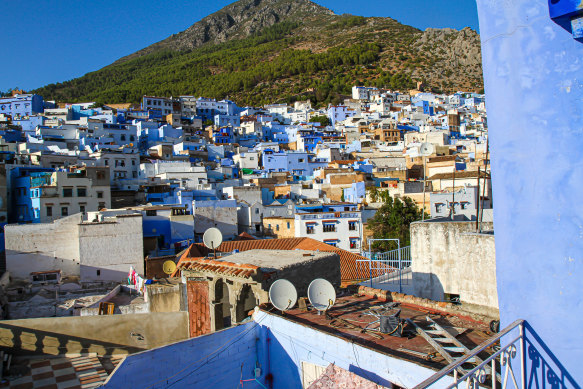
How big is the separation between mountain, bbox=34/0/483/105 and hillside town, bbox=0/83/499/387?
24.7 meters

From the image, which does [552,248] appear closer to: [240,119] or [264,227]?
[264,227]

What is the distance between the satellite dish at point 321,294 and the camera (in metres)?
7.72

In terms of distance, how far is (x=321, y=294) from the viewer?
782 cm

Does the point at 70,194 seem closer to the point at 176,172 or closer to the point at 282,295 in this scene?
the point at 176,172

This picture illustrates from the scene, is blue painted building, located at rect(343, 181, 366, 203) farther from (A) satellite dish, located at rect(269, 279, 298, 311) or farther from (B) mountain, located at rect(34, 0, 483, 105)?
(B) mountain, located at rect(34, 0, 483, 105)

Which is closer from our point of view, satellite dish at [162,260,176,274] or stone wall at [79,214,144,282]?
satellite dish at [162,260,176,274]

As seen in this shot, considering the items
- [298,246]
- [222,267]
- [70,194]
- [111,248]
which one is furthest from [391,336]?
[70,194]

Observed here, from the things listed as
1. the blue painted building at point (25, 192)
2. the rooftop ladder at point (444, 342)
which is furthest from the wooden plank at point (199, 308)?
the blue painted building at point (25, 192)

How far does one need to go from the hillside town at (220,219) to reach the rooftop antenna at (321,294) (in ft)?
1.87

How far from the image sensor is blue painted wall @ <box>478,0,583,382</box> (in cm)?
253

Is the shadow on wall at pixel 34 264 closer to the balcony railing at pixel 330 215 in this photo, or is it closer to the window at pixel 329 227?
the balcony railing at pixel 330 215

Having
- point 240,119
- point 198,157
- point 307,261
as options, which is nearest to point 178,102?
point 240,119

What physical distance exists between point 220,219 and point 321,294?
2194 cm

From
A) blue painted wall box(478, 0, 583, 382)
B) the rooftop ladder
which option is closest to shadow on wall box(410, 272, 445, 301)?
the rooftop ladder
